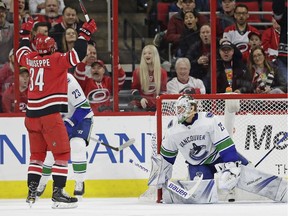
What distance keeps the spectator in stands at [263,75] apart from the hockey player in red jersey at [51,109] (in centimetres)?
215

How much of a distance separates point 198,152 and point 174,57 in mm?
1531

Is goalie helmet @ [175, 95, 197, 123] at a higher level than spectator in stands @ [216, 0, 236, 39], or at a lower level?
lower

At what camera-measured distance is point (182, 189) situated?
24.1 ft

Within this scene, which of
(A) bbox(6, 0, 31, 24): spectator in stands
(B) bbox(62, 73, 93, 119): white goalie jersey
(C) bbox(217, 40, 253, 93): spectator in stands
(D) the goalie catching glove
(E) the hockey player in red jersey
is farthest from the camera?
(C) bbox(217, 40, 253, 93): spectator in stands

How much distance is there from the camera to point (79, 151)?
7863 mm

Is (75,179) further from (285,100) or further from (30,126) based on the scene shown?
(285,100)

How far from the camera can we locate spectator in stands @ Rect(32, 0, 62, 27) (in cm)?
864

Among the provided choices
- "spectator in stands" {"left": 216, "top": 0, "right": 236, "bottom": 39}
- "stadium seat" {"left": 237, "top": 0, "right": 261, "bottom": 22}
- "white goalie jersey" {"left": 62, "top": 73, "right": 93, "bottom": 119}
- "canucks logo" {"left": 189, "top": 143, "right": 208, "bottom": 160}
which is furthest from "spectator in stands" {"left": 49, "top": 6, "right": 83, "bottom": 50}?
"canucks logo" {"left": 189, "top": 143, "right": 208, "bottom": 160}

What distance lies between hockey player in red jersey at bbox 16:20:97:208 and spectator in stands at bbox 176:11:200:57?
5.77 ft

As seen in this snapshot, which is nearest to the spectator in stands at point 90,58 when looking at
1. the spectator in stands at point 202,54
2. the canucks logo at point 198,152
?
the spectator in stands at point 202,54

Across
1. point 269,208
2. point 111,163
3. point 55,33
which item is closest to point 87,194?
point 111,163

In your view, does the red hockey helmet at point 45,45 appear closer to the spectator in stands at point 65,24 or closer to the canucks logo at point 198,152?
the canucks logo at point 198,152

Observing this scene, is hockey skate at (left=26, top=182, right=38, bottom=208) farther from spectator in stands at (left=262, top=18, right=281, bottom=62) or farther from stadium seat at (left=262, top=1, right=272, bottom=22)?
stadium seat at (left=262, top=1, right=272, bottom=22)

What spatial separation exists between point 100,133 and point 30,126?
145 centimetres
